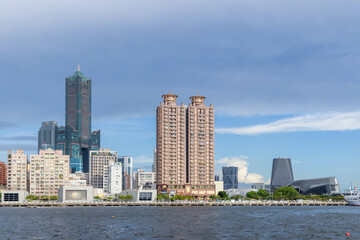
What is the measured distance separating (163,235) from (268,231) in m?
28.4

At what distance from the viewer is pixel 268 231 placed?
→ 12731cm

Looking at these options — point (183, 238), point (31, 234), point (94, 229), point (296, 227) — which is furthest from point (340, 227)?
point (31, 234)

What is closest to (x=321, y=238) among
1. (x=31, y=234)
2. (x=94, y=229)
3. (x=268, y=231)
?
(x=268, y=231)

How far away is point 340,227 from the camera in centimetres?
14162

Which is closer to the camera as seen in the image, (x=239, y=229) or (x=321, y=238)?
(x=321, y=238)

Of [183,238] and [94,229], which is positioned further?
[94,229]

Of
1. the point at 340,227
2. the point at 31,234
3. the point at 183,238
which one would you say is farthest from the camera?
the point at 340,227

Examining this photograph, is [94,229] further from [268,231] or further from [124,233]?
[268,231]

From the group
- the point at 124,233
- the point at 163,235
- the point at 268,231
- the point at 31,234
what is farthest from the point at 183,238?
the point at 31,234

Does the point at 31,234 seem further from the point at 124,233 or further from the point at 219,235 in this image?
the point at 219,235

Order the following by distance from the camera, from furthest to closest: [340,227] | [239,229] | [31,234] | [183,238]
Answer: [340,227]
[239,229]
[31,234]
[183,238]

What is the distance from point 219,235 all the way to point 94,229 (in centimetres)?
3602

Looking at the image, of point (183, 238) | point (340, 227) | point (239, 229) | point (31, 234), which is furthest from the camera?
point (340, 227)

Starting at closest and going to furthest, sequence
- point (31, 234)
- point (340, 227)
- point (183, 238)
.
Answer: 1. point (183, 238)
2. point (31, 234)
3. point (340, 227)
